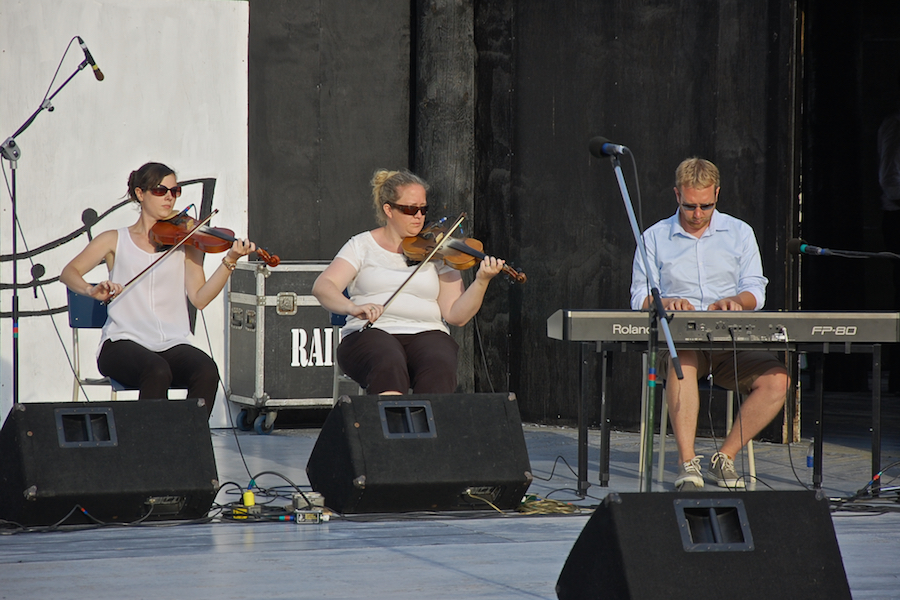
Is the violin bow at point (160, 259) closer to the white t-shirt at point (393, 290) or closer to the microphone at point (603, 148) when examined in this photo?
the white t-shirt at point (393, 290)

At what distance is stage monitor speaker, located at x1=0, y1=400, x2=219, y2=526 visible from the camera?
10.5 ft

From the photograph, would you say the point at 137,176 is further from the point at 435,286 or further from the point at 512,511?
the point at 512,511

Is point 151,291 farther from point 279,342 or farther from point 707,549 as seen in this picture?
point 707,549

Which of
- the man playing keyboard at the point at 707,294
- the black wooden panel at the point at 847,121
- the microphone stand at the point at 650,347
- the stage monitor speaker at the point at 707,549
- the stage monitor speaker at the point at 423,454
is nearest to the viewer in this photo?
the stage monitor speaker at the point at 707,549

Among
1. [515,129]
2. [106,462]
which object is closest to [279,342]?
[515,129]

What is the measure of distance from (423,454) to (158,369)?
109 centimetres

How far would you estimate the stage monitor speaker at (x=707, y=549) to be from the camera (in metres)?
2.15

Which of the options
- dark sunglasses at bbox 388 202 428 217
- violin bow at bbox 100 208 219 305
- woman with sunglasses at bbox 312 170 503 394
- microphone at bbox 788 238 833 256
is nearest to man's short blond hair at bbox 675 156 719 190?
microphone at bbox 788 238 833 256

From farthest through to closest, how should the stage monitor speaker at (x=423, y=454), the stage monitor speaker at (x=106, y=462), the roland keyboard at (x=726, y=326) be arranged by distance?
the roland keyboard at (x=726, y=326) → the stage monitor speaker at (x=423, y=454) → the stage monitor speaker at (x=106, y=462)

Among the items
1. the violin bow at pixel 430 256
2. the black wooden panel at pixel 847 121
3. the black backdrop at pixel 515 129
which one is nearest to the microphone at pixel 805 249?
the violin bow at pixel 430 256

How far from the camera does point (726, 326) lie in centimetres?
378

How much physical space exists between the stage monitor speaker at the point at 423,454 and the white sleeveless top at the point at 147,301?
0.97 m

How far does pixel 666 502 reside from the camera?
88.0 inches

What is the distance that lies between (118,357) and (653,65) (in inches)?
113
